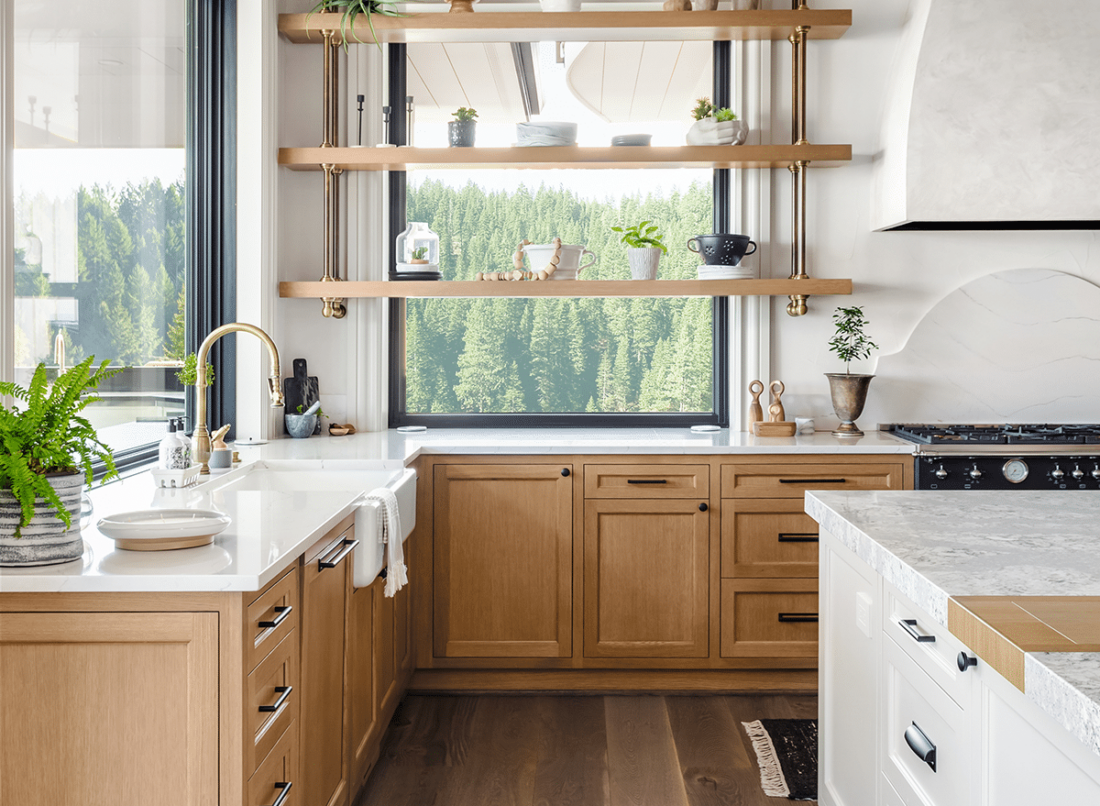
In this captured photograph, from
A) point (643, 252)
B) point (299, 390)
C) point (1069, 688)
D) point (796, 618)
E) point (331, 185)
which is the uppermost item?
point (331, 185)

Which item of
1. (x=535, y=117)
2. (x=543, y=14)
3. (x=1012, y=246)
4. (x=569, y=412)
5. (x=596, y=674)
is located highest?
(x=543, y=14)

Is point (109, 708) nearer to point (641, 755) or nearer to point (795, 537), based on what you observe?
point (641, 755)

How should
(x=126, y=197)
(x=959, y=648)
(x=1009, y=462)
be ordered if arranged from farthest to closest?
1. (x=1009, y=462)
2. (x=126, y=197)
3. (x=959, y=648)

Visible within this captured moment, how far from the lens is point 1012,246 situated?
369cm

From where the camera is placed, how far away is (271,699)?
1.67m

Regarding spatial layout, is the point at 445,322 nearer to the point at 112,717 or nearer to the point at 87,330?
the point at 87,330

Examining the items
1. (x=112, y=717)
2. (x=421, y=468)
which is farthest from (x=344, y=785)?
(x=421, y=468)

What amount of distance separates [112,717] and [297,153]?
250 cm

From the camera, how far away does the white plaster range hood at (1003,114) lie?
3.21 m

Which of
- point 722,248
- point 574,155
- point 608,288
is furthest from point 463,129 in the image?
point 722,248

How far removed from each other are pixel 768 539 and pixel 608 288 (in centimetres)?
110

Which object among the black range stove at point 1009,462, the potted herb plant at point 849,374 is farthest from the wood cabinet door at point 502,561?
the black range stove at point 1009,462

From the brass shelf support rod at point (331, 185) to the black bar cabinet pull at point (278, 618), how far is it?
2.01 m

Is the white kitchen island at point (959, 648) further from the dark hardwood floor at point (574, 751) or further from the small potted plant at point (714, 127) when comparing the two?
the small potted plant at point (714, 127)
